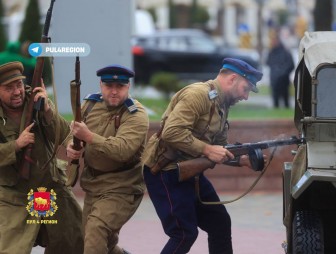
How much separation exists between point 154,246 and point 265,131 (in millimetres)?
3311

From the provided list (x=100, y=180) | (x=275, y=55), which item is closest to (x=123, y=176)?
(x=100, y=180)

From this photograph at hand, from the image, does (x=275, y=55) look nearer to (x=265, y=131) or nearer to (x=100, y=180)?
(x=265, y=131)

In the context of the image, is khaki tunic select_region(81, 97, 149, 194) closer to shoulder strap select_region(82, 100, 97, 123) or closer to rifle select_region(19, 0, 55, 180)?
shoulder strap select_region(82, 100, 97, 123)

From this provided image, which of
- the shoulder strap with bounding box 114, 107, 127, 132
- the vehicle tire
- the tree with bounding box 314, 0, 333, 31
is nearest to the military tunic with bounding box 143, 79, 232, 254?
the shoulder strap with bounding box 114, 107, 127, 132

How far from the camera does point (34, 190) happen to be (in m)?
7.50

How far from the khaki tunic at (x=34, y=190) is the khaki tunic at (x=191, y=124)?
67 cm

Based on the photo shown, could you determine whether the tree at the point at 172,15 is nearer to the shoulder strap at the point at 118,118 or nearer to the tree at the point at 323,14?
the tree at the point at 323,14

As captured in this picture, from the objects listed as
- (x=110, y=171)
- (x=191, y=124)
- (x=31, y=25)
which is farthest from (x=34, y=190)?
(x=31, y=25)

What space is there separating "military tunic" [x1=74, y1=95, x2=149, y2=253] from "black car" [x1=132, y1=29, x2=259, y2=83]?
22.0 metres

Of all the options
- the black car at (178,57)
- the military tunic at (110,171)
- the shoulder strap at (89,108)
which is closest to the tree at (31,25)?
the black car at (178,57)

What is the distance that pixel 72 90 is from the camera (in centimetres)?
712

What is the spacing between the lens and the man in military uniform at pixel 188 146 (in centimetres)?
736

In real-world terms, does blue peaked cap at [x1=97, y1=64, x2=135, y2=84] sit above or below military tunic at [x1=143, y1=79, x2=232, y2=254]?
above

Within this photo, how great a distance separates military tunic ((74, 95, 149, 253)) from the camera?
24.1ft
